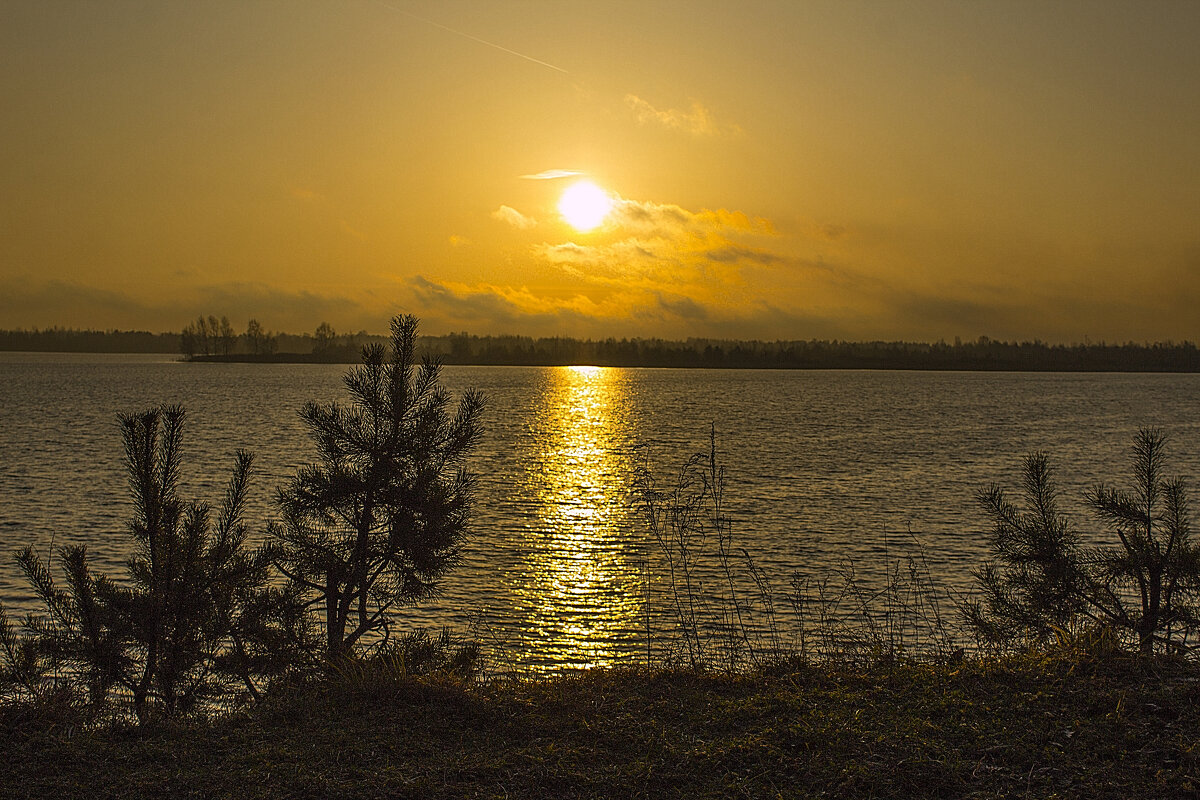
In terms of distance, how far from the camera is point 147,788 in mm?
4828

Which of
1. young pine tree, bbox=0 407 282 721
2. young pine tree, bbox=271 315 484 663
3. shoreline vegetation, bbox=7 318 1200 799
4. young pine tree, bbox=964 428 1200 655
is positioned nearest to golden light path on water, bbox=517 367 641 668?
young pine tree, bbox=271 315 484 663

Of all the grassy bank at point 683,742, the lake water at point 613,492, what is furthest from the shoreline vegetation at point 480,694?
the lake water at point 613,492

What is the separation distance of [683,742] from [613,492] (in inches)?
1238

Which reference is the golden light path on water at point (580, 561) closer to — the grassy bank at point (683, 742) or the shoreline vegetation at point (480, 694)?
the shoreline vegetation at point (480, 694)

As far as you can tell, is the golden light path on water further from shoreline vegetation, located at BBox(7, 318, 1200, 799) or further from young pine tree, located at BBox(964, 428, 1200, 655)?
young pine tree, located at BBox(964, 428, 1200, 655)

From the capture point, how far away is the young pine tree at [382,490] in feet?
35.4

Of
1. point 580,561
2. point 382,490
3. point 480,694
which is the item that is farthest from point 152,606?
point 580,561

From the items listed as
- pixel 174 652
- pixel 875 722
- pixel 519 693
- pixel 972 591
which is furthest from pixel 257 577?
pixel 972 591

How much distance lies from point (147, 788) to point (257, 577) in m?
5.23

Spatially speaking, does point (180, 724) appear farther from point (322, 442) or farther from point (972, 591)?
point (972, 591)

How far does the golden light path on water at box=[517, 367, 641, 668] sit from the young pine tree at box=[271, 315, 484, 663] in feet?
12.6

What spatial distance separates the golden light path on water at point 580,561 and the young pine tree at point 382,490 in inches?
151

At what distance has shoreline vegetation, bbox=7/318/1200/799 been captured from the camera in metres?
4.90

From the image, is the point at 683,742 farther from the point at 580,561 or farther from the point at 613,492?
the point at 613,492
